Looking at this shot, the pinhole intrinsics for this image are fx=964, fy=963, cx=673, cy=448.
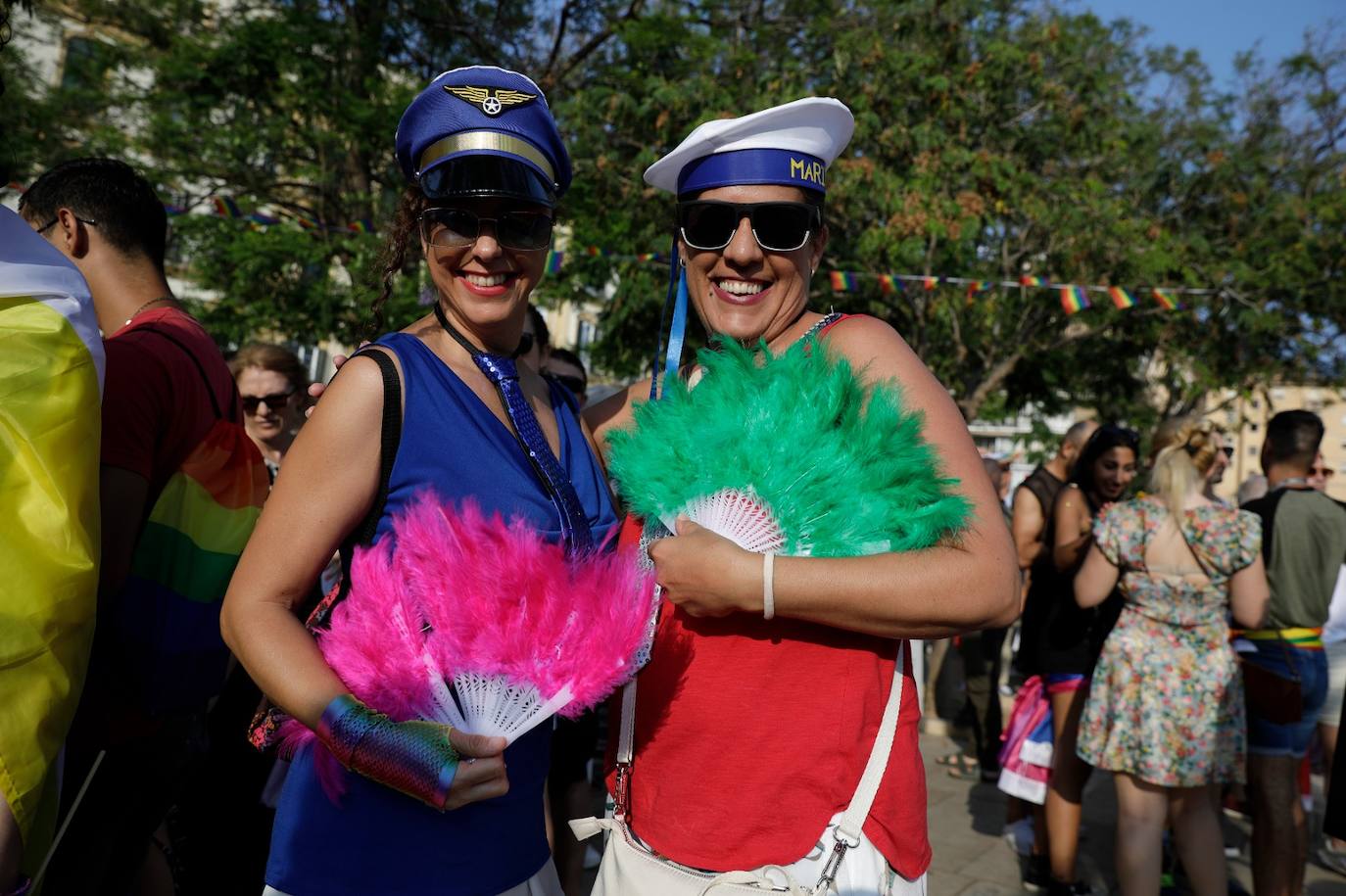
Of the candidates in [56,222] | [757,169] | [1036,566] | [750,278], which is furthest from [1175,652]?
[56,222]

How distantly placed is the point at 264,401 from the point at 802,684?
3189 millimetres

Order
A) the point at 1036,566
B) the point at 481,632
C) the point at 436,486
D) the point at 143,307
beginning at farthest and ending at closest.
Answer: the point at 1036,566, the point at 143,307, the point at 436,486, the point at 481,632

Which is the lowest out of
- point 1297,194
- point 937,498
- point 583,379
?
point 937,498

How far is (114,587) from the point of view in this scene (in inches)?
88.5

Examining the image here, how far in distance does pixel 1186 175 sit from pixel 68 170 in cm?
1691

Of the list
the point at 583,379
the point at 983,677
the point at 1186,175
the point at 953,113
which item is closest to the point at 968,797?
the point at 983,677

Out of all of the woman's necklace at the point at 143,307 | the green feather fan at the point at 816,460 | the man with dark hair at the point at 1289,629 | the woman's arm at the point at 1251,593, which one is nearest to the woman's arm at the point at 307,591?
the green feather fan at the point at 816,460

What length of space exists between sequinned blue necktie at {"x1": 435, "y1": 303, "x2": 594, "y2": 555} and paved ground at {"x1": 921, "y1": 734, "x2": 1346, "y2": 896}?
3.67 meters

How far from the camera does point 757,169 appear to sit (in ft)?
6.66

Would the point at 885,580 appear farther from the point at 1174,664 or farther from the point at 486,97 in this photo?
the point at 1174,664

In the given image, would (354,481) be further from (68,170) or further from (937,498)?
(68,170)

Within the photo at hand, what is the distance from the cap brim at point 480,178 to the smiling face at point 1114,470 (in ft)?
12.8

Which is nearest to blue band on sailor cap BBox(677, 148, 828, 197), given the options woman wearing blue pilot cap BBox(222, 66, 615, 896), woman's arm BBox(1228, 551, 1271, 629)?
woman wearing blue pilot cap BBox(222, 66, 615, 896)

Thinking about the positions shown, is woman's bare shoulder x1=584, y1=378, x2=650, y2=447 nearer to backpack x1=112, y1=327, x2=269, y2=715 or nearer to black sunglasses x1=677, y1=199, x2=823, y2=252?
black sunglasses x1=677, y1=199, x2=823, y2=252
